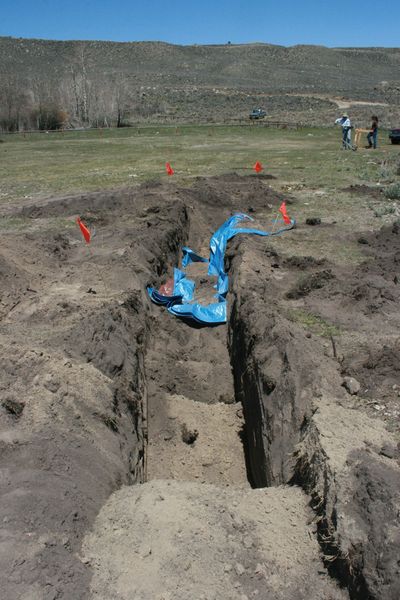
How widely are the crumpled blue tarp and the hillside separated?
31.0 metres

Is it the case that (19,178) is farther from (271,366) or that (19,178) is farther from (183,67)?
(183,67)

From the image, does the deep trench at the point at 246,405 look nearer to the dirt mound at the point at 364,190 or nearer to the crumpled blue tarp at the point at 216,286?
the crumpled blue tarp at the point at 216,286

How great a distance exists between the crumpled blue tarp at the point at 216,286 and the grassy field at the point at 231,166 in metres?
1.20

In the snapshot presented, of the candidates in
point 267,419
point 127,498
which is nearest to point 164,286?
point 267,419

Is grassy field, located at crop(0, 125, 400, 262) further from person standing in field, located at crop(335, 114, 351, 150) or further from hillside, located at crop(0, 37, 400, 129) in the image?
hillside, located at crop(0, 37, 400, 129)

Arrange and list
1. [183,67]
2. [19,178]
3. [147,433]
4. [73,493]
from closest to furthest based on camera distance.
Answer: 1. [73,493]
2. [147,433]
3. [19,178]
4. [183,67]

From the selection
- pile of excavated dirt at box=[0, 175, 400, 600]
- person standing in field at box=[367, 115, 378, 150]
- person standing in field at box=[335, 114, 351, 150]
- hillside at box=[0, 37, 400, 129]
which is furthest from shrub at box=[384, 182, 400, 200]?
hillside at box=[0, 37, 400, 129]

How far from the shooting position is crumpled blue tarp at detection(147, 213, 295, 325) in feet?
30.0

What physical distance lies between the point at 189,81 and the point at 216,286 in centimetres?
8157

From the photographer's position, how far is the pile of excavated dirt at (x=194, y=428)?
383 cm

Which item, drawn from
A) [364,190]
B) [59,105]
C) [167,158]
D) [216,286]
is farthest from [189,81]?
[216,286]

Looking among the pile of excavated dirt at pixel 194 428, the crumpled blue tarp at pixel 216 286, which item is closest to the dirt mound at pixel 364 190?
the crumpled blue tarp at pixel 216 286

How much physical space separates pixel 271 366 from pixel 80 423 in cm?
238

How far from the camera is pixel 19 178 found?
20328 mm
